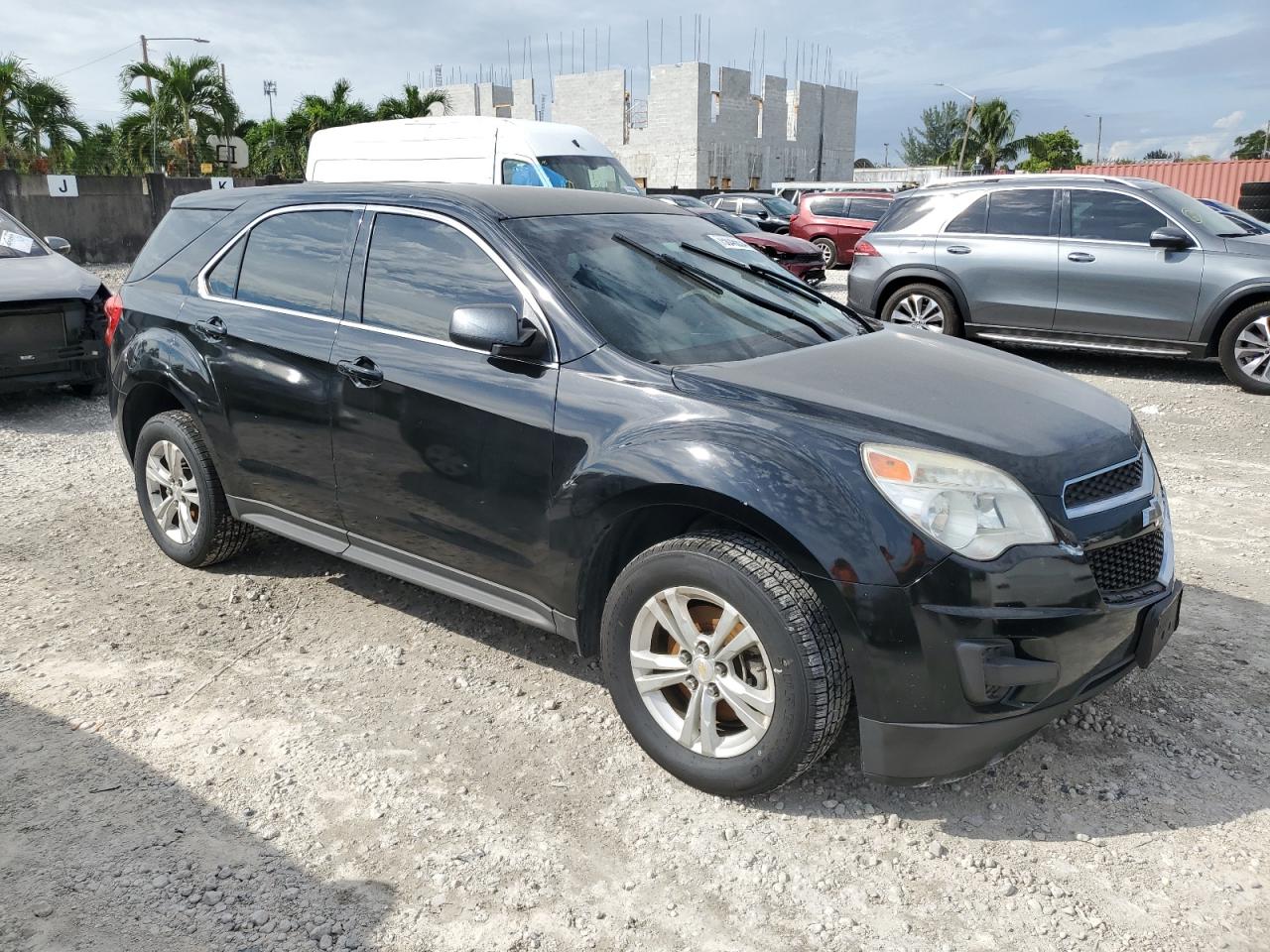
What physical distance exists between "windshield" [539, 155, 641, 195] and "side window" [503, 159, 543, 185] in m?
0.18

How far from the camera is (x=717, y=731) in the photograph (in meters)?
3.13

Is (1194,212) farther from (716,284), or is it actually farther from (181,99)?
(181,99)

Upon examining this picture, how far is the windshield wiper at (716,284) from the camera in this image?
3895 mm

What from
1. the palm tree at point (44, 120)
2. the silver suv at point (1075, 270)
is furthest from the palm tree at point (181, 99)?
the silver suv at point (1075, 270)

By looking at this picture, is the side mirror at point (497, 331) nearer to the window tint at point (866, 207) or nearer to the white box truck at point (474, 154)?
the white box truck at point (474, 154)

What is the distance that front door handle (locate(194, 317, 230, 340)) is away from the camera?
437cm

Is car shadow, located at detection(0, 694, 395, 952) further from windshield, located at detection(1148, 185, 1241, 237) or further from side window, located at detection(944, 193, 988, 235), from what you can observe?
windshield, located at detection(1148, 185, 1241, 237)

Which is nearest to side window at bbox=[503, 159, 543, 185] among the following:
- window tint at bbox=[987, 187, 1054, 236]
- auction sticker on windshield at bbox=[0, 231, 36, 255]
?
window tint at bbox=[987, 187, 1054, 236]

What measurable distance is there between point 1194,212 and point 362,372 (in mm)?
8492

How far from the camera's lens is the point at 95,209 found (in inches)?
848

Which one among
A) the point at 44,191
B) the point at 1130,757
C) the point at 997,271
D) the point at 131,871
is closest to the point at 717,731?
the point at 1130,757

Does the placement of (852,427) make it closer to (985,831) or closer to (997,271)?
(985,831)

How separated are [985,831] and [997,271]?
26.3 feet

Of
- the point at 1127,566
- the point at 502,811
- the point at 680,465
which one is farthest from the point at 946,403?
the point at 502,811
